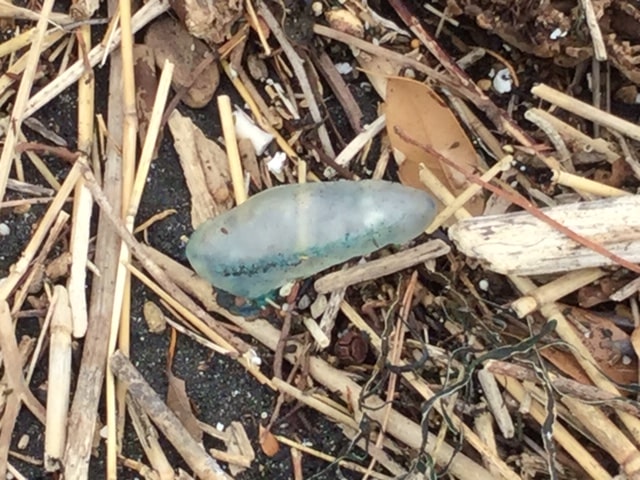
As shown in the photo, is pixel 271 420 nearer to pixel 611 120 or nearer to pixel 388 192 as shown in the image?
pixel 388 192

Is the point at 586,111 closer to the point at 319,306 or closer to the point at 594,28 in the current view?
the point at 594,28

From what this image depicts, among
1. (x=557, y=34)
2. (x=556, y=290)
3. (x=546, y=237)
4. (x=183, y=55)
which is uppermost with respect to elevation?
(x=183, y=55)

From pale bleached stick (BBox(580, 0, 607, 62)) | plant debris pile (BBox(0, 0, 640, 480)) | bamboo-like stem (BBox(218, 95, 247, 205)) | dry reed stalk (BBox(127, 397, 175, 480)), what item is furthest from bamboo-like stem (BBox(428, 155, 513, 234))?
dry reed stalk (BBox(127, 397, 175, 480))

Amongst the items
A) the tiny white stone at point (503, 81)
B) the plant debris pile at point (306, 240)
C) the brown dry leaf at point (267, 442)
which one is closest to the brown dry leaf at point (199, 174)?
the plant debris pile at point (306, 240)

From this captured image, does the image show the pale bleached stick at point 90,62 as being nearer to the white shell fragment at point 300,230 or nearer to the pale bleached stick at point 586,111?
the white shell fragment at point 300,230

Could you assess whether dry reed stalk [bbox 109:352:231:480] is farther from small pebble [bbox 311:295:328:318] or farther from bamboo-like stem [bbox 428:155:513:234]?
bamboo-like stem [bbox 428:155:513:234]

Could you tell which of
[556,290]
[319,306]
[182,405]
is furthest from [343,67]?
[182,405]

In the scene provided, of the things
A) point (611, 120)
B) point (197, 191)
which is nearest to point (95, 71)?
point (197, 191)
